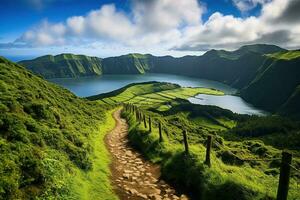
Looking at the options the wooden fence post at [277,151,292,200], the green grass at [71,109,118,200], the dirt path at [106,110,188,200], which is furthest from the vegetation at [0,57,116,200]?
the wooden fence post at [277,151,292,200]

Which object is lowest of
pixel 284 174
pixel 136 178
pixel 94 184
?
pixel 136 178

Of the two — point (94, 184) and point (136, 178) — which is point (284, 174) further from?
point (94, 184)

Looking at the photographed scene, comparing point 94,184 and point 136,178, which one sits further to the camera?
point 136,178

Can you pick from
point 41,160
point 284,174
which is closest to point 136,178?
point 41,160

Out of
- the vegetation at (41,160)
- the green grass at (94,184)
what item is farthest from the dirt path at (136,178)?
the vegetation at (41,160)

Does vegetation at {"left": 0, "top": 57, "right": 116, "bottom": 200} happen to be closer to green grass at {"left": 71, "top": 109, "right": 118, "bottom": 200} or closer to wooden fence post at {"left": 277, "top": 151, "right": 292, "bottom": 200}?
green grass at {"left": 71, "top": 109, "right": 118, "bottom": 200}

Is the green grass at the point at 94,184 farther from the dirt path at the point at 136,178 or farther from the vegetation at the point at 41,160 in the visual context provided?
the dirt path at the point at 136,178

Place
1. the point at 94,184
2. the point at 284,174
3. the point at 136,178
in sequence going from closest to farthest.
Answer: the point at 284,174, the point at 94,184, the point at 136,178

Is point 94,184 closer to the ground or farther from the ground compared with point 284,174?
closer to the ground

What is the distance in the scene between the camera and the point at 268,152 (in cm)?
4516

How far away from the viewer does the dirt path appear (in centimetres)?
1349

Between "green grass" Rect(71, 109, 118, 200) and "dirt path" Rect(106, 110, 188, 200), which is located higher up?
"green grass" Rect(71, 109, 118, 200)

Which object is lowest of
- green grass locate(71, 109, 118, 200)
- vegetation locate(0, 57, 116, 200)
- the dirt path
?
the dirt path

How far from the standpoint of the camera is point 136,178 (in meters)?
15.7
